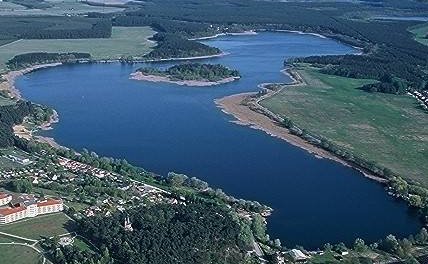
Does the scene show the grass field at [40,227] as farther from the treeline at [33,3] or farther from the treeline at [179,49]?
the treeline at [33,3]

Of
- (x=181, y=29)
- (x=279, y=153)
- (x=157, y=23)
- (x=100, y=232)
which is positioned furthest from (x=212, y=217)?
(x=157, y=23)

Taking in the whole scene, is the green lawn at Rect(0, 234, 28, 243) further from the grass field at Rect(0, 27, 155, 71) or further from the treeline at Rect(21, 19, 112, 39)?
the treeline at Rect(21, 19, 112, 39)

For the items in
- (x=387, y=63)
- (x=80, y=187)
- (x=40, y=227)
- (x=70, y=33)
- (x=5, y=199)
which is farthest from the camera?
(x=70, y=33)

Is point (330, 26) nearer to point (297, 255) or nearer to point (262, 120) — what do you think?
point (262, 120)

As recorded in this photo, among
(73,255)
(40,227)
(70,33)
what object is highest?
(73,255)

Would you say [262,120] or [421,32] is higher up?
[262,120]

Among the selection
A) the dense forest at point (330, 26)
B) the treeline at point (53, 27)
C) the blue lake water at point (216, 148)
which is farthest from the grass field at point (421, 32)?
the treeline at point (53, 27)

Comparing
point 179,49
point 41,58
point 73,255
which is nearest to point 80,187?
point 73,255

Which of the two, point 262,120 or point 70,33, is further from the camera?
point 70,33
